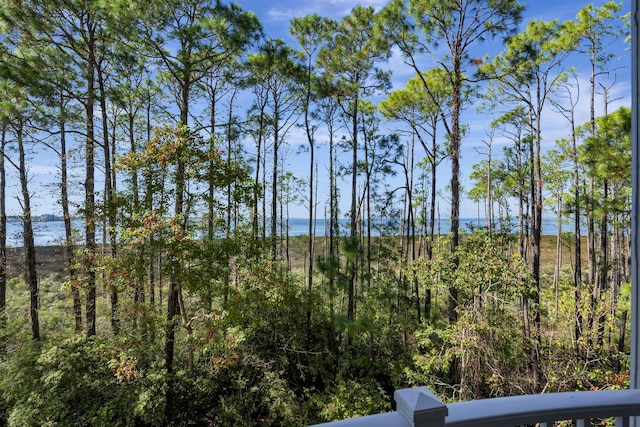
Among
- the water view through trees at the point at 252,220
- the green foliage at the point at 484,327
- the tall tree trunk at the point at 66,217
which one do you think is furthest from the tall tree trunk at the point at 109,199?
the green foliage at the point at 484,327

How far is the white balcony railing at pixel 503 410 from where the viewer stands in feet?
1.59

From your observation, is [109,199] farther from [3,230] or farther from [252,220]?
[3,230]

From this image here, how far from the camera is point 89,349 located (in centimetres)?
428

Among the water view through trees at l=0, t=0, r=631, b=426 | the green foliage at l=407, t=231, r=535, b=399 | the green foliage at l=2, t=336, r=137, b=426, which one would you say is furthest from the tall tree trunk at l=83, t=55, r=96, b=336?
the green foliage at l=407, t=231, r=535, b=399

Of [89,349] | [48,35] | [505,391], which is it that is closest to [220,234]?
[89,349]

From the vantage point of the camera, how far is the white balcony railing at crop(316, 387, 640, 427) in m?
0.48

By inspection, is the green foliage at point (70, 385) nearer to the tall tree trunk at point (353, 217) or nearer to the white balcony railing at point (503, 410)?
the tall tree trunk at point (353, 217)

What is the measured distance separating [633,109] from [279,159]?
7.98 metres

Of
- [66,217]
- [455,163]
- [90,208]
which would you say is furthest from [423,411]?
[66,217]

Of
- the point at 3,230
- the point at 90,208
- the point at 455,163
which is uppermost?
the point at 455,163

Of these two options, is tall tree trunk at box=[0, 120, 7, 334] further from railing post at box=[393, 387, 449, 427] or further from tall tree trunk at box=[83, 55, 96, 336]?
railing post at box=[393, 387, 449, 427]

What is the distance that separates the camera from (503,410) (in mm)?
541

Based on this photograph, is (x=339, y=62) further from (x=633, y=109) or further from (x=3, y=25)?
(x=633, y=109)

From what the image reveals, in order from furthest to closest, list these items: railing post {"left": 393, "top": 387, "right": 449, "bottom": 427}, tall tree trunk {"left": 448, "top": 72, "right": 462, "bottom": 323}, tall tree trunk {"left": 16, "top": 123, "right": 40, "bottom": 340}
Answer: tall tree trunk {"left": 16, "top": 123, "right": 40, "bottom": 340}
tall tree trunk {"left": 448, "top": 72, "right": 462, "bottom": 323}
railing post {"left": 393, "top": 387, "right": 449, "bottom": 427}
